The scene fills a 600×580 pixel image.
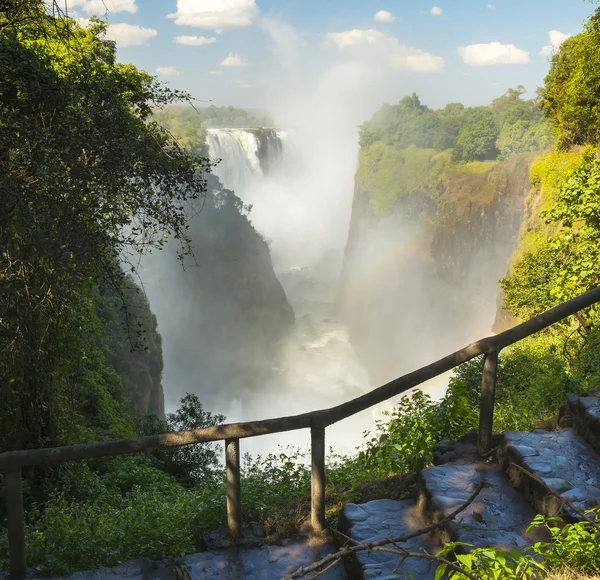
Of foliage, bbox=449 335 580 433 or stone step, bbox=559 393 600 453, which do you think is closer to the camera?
stone step, bbox=559 393 600 453

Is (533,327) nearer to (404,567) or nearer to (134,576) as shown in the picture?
(404,567)

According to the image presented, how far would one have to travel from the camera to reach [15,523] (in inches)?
120

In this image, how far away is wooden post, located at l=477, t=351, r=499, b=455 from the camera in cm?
353

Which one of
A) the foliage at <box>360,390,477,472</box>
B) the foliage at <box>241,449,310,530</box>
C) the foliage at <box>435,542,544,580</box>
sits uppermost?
the foliage at <box>360,390,477,472</box>

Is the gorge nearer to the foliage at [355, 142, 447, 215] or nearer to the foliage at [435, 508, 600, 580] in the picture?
the foliage at [355, 142, 447, 215]

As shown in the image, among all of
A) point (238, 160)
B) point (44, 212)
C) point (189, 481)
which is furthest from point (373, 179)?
point (44, 212)

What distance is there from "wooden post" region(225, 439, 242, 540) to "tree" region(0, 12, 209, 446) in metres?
4.28

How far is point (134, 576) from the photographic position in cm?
315

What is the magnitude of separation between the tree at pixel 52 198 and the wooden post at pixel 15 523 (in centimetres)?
390

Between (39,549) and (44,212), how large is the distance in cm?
421

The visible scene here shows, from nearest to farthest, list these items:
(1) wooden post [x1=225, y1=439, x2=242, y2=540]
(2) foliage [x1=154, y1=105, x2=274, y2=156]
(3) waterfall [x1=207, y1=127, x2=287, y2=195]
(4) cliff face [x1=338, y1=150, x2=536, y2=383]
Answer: (1) wooden post [x1=225, y1=439, x2=242, y2=540]
(4) cliff face [x1=338, y1=150, x2=536, y2=383]
(2) foliage [x1=154, y1=105, x2=274, y2=156]
(3) waterfall [x1=207, y1=127, x2=287, y2=195]

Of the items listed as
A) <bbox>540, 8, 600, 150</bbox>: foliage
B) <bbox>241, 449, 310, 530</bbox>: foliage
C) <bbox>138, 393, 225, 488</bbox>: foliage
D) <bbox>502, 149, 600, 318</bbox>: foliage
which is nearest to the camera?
<bbox>241, 449, 310, 530</bbox>: foliage

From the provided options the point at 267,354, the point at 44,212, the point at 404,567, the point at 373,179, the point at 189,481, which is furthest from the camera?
the point at 373,179

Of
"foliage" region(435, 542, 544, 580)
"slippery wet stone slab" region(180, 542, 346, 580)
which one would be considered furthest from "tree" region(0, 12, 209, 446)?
"foliage" region(435, 542, 544, 580)
